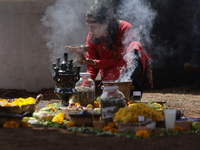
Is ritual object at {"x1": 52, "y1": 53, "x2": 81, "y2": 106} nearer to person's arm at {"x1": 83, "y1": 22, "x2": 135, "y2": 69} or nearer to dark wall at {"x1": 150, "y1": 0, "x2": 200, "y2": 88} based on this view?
person's arm at {"x1": 83, "y1": 22, "x2": 135, "y2": 69}

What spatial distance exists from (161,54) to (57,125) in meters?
6.27

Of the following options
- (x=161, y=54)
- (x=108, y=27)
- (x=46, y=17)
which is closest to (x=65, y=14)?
(x=46, y=17)

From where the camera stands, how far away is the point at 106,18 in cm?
446

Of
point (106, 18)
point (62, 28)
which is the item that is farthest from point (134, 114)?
point (62, 28)

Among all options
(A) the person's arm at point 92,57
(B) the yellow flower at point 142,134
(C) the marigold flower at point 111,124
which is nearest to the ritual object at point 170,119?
(B) the yellow flower at point 142,134

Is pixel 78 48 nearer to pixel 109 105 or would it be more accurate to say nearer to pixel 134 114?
pixel 109 105

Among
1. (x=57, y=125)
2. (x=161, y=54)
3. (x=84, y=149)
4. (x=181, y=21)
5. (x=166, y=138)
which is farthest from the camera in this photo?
(x=161, y=54)

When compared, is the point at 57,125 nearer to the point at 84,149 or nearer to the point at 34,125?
the point at 34,125

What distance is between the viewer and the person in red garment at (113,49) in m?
4.46

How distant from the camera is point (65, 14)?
6.97m

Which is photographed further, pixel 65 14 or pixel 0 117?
pixel 65 14

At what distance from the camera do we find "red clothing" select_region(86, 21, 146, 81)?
4.66 meters

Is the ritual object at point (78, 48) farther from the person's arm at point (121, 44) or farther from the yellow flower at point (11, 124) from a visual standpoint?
the yellow flower at point (11, 124)

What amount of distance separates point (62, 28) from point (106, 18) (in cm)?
280
